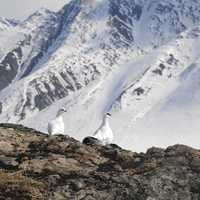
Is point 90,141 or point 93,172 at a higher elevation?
point 90,141

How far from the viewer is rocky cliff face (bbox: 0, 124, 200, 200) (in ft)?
103

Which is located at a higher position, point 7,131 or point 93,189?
point 7,131

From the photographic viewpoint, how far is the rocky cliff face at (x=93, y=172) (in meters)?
31.5

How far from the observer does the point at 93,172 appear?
34.3m

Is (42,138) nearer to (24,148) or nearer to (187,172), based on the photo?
(24,148)

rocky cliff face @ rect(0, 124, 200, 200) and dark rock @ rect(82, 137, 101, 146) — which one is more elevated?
dark rock @ rect(82, 137, 101, 146)

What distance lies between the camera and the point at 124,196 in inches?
1239

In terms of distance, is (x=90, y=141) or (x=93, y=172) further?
(x=90, y=141)

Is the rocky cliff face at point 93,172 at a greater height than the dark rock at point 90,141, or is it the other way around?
the dark rock at point 90,141

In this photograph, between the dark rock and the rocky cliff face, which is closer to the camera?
the rocky cliff face

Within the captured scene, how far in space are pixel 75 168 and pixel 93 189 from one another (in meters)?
3.54

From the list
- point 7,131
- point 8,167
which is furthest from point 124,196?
point 7,131

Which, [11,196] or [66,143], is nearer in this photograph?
[11,196]

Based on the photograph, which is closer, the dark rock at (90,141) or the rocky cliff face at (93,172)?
the rocky cliff face at (93,172)
